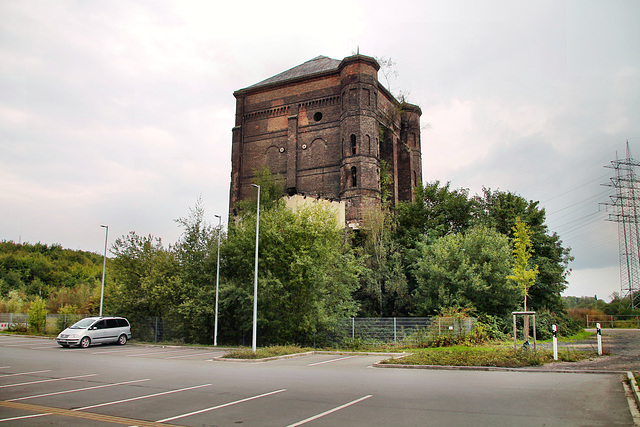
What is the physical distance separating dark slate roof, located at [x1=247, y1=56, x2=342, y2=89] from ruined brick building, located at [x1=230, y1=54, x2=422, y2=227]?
140mm

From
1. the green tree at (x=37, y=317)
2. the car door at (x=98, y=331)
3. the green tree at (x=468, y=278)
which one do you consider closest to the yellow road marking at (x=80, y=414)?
the car door at (x=98, y=331)

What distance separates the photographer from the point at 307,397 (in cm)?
930

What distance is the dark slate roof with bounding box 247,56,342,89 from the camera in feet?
147

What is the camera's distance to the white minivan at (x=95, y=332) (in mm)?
24766

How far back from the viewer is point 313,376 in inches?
508

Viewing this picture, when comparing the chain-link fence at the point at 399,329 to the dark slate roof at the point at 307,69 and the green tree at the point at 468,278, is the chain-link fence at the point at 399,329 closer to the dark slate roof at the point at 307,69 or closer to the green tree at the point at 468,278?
the green tree at the point at 468,278

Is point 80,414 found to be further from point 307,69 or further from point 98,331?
point 307,69

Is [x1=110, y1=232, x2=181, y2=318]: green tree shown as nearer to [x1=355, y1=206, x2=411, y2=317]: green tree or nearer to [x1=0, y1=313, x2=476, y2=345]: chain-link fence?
[x1=0, y1=313, x2=476, y2=345]: chain-link fence

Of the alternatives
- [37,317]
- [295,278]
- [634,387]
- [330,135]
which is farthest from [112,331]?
[634,387]

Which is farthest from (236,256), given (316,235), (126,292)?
(126,292)

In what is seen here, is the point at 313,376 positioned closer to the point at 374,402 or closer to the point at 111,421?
the point at 374,402

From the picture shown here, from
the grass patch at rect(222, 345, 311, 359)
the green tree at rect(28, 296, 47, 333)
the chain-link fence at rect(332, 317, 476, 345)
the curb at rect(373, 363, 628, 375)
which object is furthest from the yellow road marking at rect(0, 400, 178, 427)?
the green tree at rect(28, 296, 47, 333)

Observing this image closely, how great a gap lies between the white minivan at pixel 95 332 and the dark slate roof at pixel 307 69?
89.7 feet

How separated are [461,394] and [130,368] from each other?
1083 centimetres
